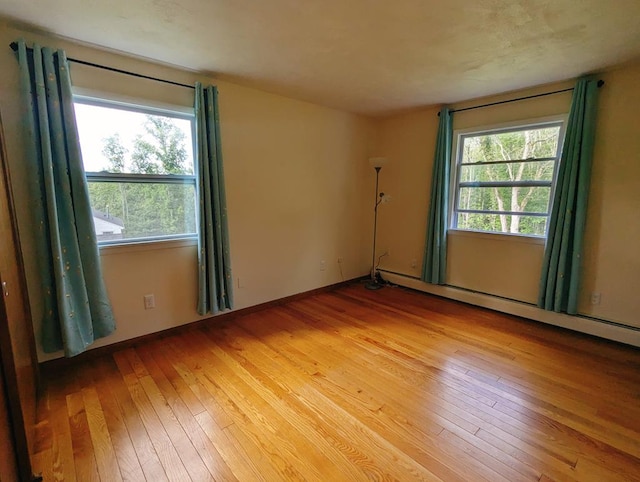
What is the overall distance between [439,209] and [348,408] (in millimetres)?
2698

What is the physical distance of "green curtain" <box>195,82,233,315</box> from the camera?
2.61 m

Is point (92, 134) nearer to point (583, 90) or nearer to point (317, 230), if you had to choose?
point (317, 230)

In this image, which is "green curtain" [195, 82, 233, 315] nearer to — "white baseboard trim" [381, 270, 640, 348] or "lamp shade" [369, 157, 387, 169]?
"lamp shade" [369, 157, 387, 169]

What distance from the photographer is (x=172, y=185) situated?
264cm

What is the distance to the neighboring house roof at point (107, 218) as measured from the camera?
7.49 ft

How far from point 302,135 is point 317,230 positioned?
1.20m

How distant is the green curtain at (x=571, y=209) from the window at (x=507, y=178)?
0.55 feet

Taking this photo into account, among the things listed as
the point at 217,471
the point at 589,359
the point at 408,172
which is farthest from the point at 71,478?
the point at 408,172

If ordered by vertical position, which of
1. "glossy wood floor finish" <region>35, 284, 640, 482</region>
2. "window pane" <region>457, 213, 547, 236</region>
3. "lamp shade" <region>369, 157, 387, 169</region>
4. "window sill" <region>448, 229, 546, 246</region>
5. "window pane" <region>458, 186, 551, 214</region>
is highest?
"lamp shade" <region>369, 157, 387, 169</region>

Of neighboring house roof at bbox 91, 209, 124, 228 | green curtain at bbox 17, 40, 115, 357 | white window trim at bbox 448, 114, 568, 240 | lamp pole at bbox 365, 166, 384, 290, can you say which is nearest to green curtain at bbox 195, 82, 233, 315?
neighboring house roof at bbox 91, 209, 124, 228

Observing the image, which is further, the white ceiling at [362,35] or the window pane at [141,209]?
the window pane at [141,209]

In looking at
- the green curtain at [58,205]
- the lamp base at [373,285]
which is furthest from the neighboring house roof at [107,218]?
the lamp base at [373,285]

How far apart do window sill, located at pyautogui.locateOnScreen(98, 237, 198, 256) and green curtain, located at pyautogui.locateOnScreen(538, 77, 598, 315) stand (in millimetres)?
3513

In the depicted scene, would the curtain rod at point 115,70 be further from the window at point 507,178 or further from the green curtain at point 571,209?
the green curtain at point 571,209
